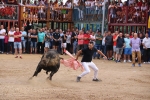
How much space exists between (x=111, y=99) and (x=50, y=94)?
160cm

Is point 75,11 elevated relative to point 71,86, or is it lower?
elevated

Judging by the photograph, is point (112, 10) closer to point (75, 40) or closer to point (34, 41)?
point (75, 40)

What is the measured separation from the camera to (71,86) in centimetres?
1447

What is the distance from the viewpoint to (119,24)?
30469 millimetres

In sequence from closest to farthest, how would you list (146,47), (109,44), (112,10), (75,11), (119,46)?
(146,47), (119,46), (109,44), (112,10), (75,11)

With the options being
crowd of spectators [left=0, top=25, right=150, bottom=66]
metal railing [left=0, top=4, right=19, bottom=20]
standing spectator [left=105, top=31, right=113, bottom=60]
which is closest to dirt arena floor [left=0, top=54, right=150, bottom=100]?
crowd of spectators [left=0, top=25, right=150, bottom=66]

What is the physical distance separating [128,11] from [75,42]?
377 centimetres

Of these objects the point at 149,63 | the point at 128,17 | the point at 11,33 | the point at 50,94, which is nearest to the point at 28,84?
the point at 50,94

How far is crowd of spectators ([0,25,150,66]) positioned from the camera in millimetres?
25984

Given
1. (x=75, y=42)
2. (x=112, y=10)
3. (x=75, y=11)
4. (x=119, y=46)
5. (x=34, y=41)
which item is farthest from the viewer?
(x=75, y=11)

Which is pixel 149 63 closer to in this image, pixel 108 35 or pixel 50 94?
pixel 108 35

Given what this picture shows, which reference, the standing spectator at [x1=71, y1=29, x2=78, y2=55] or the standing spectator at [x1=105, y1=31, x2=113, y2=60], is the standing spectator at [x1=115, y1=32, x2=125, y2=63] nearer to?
the standing spectator at [x1=105, y1=31, x2=113, y2=60]

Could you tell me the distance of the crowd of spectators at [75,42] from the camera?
2598 centimetres

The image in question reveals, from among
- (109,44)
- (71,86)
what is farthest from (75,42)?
(71,86)
